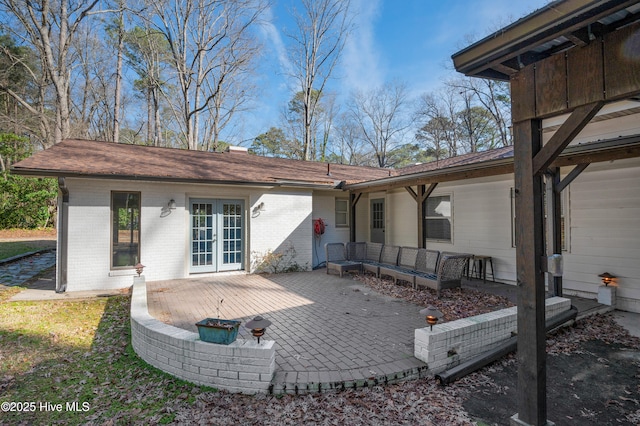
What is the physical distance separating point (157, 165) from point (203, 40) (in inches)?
527

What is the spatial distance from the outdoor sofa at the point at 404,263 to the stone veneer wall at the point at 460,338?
1938mm

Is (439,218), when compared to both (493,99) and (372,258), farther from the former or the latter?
(493,99)

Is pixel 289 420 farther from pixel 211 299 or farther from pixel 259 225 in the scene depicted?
pixel 259 225

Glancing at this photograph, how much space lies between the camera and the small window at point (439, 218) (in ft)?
29.8

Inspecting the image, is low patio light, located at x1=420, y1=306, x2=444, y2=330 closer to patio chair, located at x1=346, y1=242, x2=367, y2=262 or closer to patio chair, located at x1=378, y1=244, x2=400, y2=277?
patio chair, located at x1=378, y1=244, x2=400, y2=277

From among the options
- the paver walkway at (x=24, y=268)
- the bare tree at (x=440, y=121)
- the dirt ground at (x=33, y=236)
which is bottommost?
the paver walkway at (x=24, y=268)

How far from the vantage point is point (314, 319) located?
5.02 metres

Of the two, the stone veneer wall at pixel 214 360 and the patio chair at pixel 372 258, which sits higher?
the patio chair at pixel 372 258

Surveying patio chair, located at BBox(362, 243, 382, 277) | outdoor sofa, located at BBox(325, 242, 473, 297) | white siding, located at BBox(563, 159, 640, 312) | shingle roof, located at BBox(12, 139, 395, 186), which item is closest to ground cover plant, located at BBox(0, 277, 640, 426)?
white siding, located at BBox(563, 159, 640, 312)

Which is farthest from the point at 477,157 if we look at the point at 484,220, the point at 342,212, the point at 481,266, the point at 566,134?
the point at 566,134

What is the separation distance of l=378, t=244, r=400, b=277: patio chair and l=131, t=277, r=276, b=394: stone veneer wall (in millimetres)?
5069

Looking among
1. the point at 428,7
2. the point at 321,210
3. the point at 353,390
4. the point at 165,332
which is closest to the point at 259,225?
the point at 321,210

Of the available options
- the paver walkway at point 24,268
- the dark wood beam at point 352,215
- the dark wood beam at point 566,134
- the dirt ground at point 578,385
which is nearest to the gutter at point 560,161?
the dark wood beam at point 352,215

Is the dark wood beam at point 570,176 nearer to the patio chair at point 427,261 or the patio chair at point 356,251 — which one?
the patio chair at point 427,261
